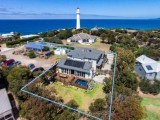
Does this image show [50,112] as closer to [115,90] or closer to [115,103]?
[115,103]

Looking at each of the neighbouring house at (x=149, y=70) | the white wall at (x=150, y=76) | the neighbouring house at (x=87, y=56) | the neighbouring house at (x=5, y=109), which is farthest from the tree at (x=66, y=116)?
the white wall at (x=150, y=76)

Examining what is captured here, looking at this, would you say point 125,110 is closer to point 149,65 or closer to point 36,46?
point 149,65

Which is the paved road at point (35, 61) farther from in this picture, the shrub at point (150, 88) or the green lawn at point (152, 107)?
the green lawn at point (152, 107)

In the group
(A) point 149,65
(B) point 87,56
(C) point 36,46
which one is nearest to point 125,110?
(A) point 149,65

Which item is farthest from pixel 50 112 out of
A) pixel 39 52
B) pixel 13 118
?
pixel 39 52

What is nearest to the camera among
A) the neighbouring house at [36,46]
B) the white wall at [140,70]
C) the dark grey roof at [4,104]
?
the dark grey roof at [4,104]

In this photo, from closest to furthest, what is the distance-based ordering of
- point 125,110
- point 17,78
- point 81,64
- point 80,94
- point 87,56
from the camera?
point 125,110 → point 17,78 → point 80,94 → point 81,64 → point 87,56
